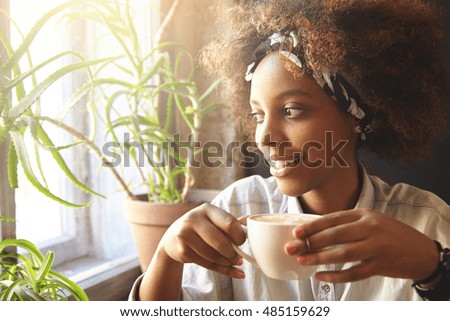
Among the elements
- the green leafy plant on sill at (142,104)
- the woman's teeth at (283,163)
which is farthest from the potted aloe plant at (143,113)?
the woman's teeth at (283,163)

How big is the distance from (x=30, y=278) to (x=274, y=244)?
0.26m

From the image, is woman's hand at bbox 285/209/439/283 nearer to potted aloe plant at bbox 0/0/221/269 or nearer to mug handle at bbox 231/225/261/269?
mug handle at bbox 231/225/261/269

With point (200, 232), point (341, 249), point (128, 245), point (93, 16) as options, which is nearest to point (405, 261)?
point (341, 249)

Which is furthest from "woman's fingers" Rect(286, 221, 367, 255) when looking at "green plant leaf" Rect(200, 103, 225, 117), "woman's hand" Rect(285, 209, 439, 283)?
"green plant leaf" Rect(200, 103, 225, 117)

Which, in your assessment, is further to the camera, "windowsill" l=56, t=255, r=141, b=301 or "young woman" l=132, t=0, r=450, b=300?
"windowsill" l=56, t=255, r=141, b=301

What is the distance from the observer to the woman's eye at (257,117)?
1.41 feet

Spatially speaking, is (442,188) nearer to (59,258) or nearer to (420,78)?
(420,78)

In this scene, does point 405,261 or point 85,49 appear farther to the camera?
point 85,49

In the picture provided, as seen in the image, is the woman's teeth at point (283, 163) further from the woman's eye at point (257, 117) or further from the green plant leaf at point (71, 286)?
the green plant leaf at point (71, 286)

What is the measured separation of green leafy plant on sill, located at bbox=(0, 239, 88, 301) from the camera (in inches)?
17.3

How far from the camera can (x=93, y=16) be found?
507 mm

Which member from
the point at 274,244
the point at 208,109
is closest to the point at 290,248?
the point at 274,244

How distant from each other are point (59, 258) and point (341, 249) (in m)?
0.31
